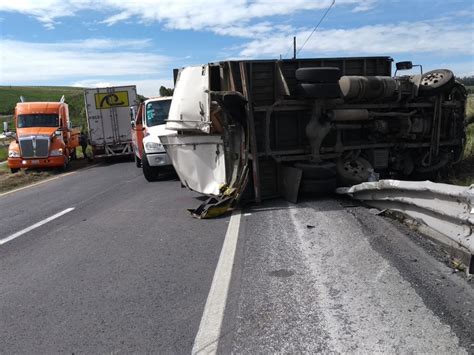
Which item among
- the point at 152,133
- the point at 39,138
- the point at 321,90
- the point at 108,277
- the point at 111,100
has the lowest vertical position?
the point at 108,277

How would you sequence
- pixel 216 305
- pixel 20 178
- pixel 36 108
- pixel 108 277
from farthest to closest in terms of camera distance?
pixel 36 108 < pixel 20 178 < pixel 108 277 < pixel 216 305

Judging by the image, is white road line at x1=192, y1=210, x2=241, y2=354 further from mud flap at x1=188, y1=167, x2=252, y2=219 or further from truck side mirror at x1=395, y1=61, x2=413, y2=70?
truck side mirror at x1=395, y1=61, x2=413, y2=70

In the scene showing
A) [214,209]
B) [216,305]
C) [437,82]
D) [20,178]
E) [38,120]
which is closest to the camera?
[216,305]

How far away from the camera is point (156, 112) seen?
1367cm

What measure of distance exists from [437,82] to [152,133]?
23.5 ft

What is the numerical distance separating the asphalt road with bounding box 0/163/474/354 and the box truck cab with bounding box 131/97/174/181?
4.78 meters

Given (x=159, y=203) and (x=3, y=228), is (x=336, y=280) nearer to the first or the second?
(x=159, y=203)

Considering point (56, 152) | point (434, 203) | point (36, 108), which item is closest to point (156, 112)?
point (56, 152)

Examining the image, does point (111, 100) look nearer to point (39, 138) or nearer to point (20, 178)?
point (39, 138)

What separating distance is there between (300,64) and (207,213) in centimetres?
291

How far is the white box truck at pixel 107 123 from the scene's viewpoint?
20328mm

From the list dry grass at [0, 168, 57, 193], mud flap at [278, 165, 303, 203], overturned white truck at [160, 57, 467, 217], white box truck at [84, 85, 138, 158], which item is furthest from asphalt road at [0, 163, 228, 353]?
white box truck at [84, 85, 138, 158]

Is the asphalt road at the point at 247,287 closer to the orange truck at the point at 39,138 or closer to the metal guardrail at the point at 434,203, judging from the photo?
the metal guardrail at the point at 434,203

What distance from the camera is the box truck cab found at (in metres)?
12.2
